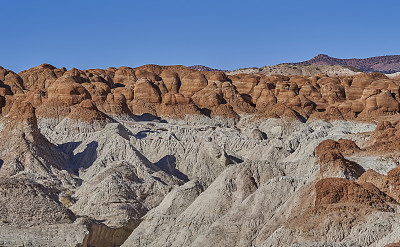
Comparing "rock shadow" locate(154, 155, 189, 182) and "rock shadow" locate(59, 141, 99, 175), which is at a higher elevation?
"rock shadow" locate(59, 141, 99, 175)

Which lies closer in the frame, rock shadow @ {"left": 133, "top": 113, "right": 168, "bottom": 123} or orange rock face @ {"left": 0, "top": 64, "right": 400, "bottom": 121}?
orange rock face @ {"left": 0, "top": 64, "right": 400, "bottom": 121}

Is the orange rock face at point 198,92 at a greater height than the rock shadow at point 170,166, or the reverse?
the orange rock face at point 198,92

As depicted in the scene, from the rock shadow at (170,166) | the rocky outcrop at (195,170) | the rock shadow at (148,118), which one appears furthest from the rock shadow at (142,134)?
the rock shadow at (148,118)

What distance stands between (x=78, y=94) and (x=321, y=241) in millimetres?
67751

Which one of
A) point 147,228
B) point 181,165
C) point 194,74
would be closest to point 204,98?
point 194,74

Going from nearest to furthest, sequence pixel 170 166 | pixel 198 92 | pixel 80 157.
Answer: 1. pixel 170 166
2. pixel 80 157
3. pixel 198 92

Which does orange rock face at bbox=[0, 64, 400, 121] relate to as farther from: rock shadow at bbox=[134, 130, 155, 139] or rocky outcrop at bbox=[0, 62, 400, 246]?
rock shadow at bbox=[134, 130, 155, 139]

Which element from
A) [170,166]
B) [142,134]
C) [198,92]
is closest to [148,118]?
[198,92]

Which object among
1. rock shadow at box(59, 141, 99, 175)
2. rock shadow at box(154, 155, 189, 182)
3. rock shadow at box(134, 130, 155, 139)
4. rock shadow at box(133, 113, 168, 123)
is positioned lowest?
rock shadow at box(154, 155, 189, 182)

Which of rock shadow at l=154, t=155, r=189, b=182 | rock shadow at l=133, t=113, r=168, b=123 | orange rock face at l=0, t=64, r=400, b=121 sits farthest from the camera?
rock shadow at l=133, t=113, r=168, b=123

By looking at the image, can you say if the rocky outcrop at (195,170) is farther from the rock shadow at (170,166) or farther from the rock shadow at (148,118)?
the rock shadow at (148,118)

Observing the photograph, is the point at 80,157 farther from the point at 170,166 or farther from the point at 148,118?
the point at 148,118

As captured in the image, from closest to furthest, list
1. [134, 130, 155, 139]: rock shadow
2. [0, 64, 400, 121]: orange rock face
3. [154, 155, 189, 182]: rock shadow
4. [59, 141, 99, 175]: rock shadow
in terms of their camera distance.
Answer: [154, 155, 189, 182]: rock shadow < [59, 141, 99, 175]: rock shadow < [134, 130, 155, 139]: rock shadow < [0, 64, 400, 121]: orange rock face

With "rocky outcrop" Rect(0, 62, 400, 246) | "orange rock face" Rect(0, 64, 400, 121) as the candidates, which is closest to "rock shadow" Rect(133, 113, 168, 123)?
"rocky outcrop" Rect(0, 62, 400, 246)
